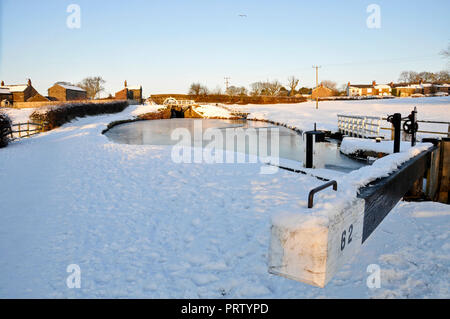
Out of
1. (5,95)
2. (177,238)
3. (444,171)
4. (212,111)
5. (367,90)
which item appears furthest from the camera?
(367,90)

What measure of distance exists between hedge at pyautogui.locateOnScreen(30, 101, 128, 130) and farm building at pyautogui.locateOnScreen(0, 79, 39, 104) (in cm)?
4267

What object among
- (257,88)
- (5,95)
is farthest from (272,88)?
(5,95)

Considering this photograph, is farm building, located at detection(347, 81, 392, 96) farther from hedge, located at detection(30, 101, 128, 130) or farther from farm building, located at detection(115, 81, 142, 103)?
hedge, located at detection(30, 101, 128, 130)

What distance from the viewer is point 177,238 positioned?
18.8 ft

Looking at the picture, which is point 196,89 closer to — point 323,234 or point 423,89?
point 423,89

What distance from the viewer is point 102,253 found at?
16.8 feet

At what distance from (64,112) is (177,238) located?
28.3 metres

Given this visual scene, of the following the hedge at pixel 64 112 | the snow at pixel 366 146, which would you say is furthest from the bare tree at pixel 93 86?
the snow at pixel 366 146

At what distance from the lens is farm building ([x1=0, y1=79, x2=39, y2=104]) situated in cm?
7712

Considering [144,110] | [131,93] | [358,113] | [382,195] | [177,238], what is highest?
[131,93]

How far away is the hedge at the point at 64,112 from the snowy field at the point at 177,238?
17356 millimetres

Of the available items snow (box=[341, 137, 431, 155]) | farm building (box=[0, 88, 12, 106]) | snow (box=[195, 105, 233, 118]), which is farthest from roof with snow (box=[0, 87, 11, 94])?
snow (box=[341, 137, 431, 155])
